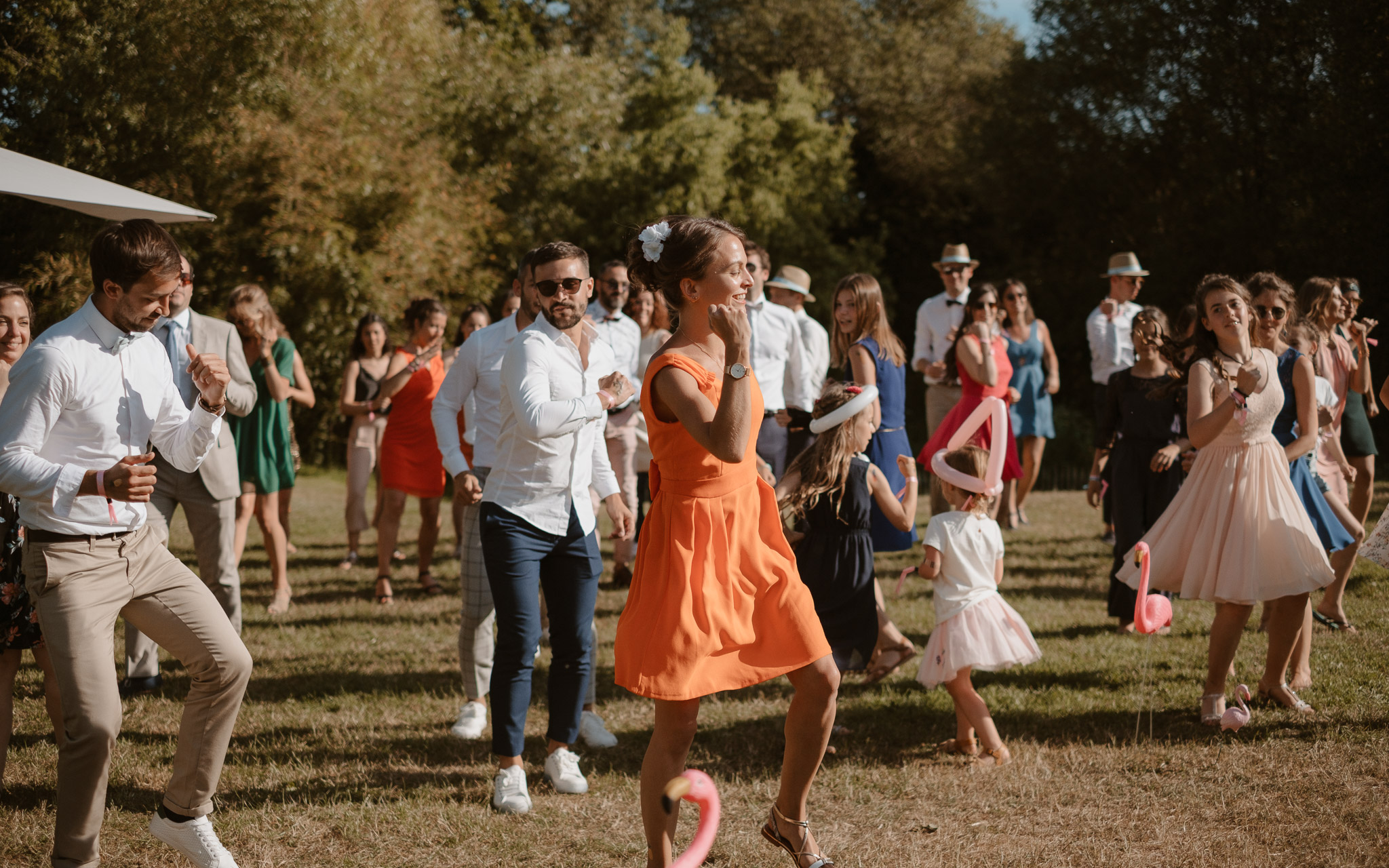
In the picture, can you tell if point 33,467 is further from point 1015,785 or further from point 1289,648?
point 1289,648

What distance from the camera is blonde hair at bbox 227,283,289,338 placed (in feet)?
22.2

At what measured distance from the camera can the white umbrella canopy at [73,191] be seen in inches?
194

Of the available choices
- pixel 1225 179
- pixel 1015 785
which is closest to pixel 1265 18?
pixel 1225 179

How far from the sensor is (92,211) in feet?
18.9

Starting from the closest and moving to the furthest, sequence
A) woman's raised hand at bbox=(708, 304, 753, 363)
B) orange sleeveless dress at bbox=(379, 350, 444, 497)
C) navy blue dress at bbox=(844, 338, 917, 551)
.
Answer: woman's raised hand at bbox=(708, 304, 753, 363) → navy blue dress at bbox=(844, 338, 917, 551) → orange sleeveless dress at bbox=(379, 350, 444, 497)

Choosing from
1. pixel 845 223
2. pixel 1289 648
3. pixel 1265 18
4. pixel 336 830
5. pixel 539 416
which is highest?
pixel 1265 18

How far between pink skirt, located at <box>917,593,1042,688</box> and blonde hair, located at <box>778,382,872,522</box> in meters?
0.73

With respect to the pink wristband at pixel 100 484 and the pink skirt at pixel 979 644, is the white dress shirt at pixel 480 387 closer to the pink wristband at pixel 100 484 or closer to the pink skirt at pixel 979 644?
the pink wristband at pixel 100 484

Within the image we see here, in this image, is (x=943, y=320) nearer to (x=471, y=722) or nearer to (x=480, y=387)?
(x=480, y=387)

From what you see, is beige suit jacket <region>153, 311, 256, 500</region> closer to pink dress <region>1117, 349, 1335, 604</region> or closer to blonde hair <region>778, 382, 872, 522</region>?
blonde hair <region>778, 382, 872, 522</region>

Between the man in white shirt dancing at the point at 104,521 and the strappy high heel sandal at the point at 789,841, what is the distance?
5.82ft

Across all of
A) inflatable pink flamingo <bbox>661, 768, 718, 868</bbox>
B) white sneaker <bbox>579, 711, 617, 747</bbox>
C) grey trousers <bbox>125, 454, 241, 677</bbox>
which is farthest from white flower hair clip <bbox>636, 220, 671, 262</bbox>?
grey trousers <bbox>125, 454, 241, 677</bbox>

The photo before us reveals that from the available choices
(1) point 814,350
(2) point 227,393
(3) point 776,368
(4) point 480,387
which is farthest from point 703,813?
(1) point 814,350

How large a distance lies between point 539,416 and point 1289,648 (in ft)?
11.7
